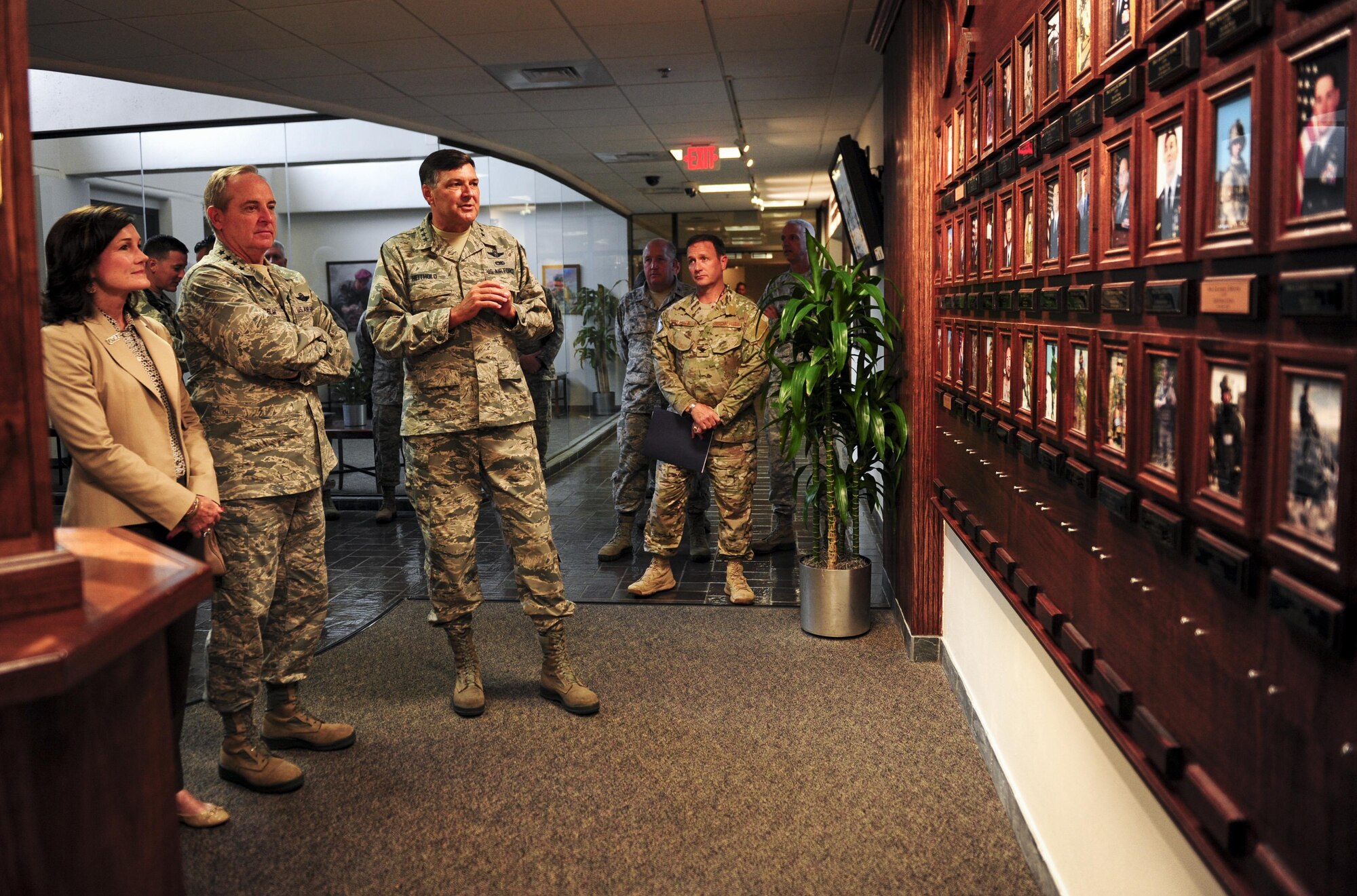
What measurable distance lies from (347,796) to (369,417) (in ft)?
17.3

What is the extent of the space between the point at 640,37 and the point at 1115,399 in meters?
4.41

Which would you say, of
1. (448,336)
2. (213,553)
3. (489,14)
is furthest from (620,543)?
(213,553)

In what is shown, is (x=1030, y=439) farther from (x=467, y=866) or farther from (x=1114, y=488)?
(x=467, y=866)

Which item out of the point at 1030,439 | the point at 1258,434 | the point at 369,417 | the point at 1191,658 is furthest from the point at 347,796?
the point at 369,417

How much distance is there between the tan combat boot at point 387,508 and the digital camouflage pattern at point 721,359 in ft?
9.02

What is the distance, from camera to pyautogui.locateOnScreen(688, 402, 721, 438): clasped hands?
445 centimetres

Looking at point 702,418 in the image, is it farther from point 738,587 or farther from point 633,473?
point 633,473

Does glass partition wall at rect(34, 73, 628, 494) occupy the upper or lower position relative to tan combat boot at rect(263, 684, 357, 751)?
upper

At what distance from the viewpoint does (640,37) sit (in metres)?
5.43

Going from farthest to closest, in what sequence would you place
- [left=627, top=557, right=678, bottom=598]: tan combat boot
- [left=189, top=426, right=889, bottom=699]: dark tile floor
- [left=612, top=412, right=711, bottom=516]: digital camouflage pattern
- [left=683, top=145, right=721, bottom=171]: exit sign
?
[left=683, top=145, right=721, bottom=171]: exit sign < [left=612, top=412, right=711, bottom=516]: digital camouflage pattern < [left=627, top=557, right=678, bottom=598]: tan combat boot < [left=189, top=426, right=889, bottom=699]: dark tile floor

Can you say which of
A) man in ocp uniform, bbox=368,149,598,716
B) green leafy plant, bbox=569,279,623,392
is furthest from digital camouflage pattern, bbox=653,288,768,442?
green leafy plant, bbox=569,279,623,392

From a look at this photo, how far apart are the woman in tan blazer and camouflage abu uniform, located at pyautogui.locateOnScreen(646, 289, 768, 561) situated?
7.95 ft

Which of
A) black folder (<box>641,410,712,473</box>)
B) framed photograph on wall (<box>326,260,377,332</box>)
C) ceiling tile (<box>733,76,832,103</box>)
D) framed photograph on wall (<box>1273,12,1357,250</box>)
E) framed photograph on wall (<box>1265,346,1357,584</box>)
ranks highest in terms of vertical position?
ceiling tile (<box>733,76,832,103</box>)

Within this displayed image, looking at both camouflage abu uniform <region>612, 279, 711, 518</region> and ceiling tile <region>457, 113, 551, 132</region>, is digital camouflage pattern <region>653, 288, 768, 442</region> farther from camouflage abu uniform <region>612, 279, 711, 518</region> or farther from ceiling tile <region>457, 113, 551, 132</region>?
ceiling tile <region>457, 113, 551, 132</region>
